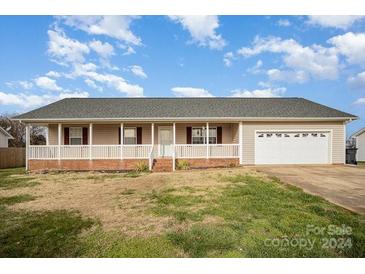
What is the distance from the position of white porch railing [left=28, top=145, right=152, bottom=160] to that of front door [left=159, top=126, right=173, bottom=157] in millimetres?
1319

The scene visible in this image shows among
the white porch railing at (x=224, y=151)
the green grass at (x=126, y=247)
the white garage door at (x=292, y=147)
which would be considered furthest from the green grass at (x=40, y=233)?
the white garage door at (x=292, y=147)

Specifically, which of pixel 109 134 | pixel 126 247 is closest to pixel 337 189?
pixel 126 247

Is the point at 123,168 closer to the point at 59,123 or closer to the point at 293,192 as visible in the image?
the point at 59,123

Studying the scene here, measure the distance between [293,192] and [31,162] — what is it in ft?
47.0

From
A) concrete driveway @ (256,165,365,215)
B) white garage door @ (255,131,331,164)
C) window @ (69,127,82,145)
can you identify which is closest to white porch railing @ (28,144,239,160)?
window @ (69,127,82,145)

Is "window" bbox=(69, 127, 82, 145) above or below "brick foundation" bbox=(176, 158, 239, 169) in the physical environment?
above

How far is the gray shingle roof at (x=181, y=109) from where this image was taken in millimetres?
15302

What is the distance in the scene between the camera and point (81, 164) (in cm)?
1507

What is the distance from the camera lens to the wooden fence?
1956 cm

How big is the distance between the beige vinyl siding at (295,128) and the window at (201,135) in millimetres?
2205

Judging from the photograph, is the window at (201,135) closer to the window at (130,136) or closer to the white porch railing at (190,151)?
the white porch railing at (190,151)

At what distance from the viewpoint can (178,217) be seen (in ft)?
17.8

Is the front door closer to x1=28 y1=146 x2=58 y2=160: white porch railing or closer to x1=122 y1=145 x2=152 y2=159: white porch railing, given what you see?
x1=122 y1=145 x2=152 y2=159: white porch railing
